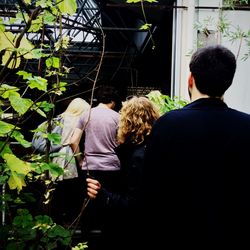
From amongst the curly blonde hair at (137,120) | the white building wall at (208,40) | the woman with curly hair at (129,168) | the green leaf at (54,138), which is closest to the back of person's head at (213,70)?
the green leaf at (54,138)

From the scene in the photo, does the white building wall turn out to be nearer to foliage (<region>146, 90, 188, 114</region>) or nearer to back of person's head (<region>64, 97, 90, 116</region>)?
foliage (<region>146, 90, 188, 114</region>)

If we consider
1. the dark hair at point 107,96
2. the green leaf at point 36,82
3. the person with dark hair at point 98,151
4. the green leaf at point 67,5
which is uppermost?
the green leaf at point 67,5

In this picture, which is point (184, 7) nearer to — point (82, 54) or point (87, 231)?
point (87, 231)

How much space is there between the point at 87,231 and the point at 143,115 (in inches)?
71.5

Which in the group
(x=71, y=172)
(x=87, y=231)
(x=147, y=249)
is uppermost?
(x=147, y=249)

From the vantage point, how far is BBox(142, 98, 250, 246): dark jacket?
172 centimetres

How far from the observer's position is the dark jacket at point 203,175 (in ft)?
5.64

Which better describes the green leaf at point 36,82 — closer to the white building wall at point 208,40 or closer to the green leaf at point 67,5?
the green leaf at point 67,5

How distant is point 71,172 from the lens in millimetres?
4559

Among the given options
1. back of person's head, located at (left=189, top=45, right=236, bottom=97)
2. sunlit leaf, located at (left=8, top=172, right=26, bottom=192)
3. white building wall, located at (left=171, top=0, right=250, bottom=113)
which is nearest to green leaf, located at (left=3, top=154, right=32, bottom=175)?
sunlit leaf, located at (left=8, top=172, right=26, bottom=192)

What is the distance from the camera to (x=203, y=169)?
1.73 m

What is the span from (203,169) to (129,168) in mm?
1382

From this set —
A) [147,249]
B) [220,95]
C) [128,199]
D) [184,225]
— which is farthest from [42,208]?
[220,95]

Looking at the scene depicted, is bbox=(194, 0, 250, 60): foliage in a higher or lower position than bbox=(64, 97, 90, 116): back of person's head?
higher
